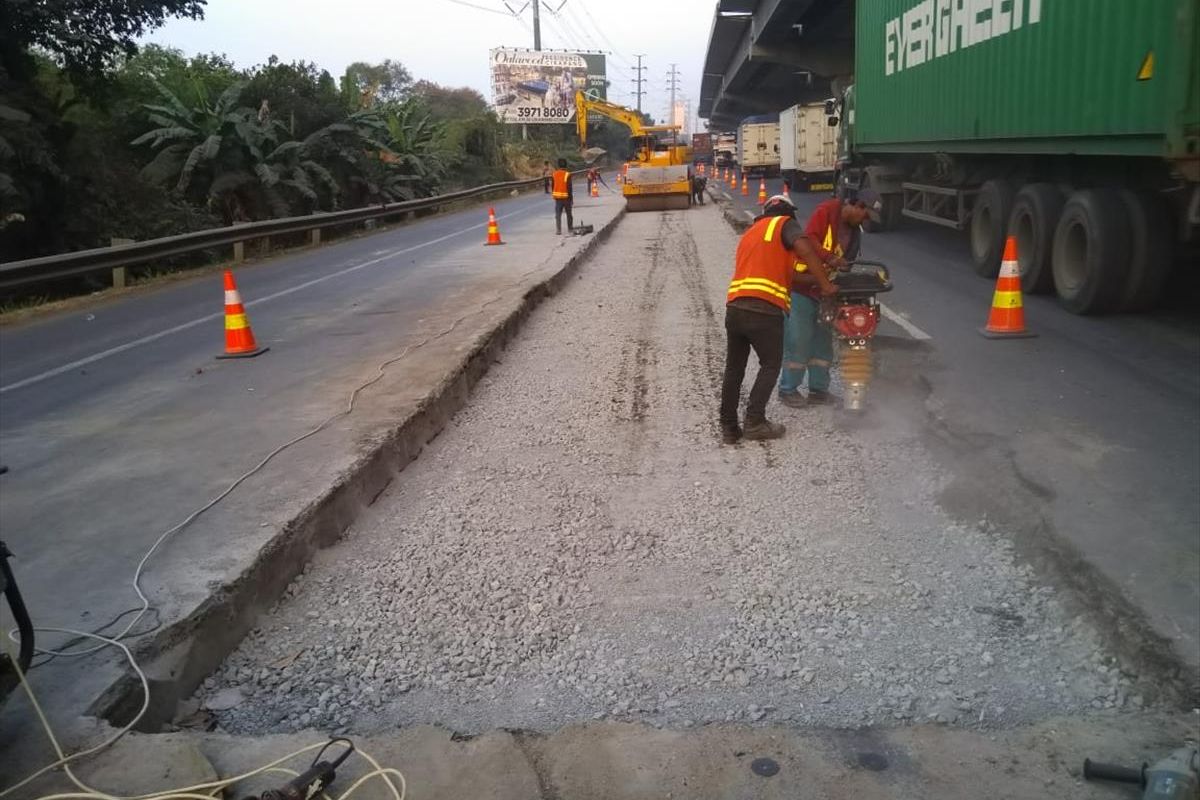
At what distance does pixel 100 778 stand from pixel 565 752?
52.0 inches

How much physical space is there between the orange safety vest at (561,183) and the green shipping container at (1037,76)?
7.02 metres

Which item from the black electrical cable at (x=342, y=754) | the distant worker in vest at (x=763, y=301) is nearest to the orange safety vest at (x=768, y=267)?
the distant worker in vest at (x=763, y=301)

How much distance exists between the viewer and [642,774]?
2770 mm

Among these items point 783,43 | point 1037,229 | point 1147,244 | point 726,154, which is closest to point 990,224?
point 1037,229

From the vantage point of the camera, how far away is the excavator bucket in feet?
93.8

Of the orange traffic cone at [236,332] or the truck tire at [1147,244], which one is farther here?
the orange traffic cone at [236,332]

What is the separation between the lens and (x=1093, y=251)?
8992mm

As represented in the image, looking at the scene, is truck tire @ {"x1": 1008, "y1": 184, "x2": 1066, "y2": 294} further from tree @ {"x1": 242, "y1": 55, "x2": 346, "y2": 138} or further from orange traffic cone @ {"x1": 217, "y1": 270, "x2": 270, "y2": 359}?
tree @ {"x1": 242, "y1": 55, "x2": 346, "y2": 138}

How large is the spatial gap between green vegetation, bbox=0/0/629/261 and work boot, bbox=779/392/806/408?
44.7 feet

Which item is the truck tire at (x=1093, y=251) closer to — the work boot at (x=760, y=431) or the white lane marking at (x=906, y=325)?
the white lane marking at (x=906, y=325)

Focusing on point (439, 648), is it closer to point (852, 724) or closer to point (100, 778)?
point (100, 778)

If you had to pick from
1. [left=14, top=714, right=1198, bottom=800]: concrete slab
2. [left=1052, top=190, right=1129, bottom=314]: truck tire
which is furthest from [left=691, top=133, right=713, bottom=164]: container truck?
[left=14, top=714, right=1198, bottom=800]: concrete slab

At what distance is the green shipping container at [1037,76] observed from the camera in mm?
7121

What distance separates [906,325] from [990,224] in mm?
3615
